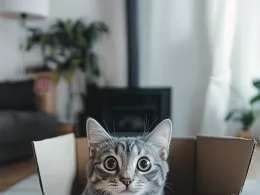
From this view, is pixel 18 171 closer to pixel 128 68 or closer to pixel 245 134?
pixel 128 68

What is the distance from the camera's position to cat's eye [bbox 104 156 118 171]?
680 mm

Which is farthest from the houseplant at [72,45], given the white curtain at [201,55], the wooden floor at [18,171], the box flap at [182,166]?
the box flap at [182,166]

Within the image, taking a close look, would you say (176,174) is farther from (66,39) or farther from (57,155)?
(66,39)

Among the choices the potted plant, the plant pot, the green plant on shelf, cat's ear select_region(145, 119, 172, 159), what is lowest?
the plant pot

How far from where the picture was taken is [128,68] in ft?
10.1

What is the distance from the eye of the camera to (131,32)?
2998 millimetres

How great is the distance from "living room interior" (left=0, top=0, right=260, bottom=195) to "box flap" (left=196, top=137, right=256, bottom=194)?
161cm

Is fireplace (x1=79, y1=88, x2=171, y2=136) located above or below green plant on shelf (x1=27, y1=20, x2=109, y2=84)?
below

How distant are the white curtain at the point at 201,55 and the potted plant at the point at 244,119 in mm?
103

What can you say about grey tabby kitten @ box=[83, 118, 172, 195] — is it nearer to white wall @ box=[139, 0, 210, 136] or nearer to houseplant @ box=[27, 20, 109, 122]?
white wall @ box=[139, 0, 210, 136]

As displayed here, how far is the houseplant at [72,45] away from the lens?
10.00 feet


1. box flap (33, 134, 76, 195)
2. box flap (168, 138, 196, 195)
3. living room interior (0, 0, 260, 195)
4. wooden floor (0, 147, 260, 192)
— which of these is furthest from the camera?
living room interior (0, 0, 260, 195)

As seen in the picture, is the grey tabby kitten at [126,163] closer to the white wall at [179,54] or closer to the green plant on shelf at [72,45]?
the white wall at [179,54]

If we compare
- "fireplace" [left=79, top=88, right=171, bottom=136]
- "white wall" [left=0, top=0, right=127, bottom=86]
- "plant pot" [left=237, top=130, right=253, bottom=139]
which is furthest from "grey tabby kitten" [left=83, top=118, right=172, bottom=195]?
"white wall" [left=0, top=0, right=127, bottom=86]
